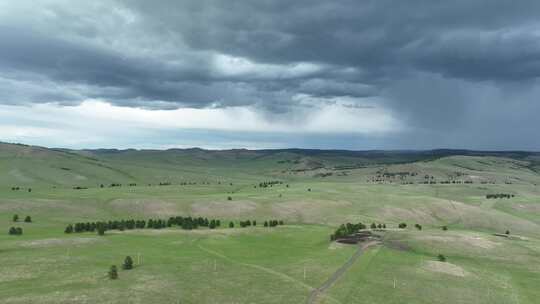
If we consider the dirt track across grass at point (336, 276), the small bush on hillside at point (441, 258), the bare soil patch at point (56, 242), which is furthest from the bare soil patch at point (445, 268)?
the bare soil patch at point (56, 242)

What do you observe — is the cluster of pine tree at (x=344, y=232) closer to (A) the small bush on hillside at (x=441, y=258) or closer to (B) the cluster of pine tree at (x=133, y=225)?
(A) the small bush on hillside at (x=441, y=258)

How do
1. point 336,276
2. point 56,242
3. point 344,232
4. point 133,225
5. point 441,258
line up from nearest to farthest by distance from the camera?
1. point 336,276
2. point 56,242
3. point 441,258
4. point 344,232
5. point 133,225

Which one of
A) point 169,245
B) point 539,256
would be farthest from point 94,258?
point 539,256

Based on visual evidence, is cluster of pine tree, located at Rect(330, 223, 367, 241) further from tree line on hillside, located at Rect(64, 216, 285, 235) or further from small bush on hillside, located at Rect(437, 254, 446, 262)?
small bush on hillside, located at Rect(437, 254, 446, 262)

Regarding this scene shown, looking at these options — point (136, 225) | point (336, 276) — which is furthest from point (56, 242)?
point (336, 276)

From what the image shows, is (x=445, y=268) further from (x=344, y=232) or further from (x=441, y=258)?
(x=344, y=232)

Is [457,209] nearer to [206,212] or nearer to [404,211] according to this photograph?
[404,211]

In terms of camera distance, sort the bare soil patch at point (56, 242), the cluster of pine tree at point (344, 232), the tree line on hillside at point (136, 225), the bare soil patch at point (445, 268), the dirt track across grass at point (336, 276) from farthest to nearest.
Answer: the cluster of pine tree at point (344, 232) < the tree line on hillside at point (136, 225) < the bare soil patch at point (56, 242) < the bare soil patch at point (445, 268) < the dirt track across grass at point (336, 276)

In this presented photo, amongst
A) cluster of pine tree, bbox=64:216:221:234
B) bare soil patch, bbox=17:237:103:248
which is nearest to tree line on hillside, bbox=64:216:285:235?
cluster of pine tree, bbox=64:216:221:234
